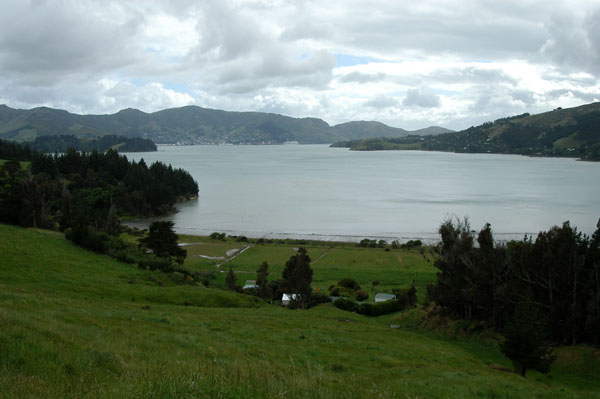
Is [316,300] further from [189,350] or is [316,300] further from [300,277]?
[189,350]

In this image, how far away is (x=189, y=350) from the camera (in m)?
10.2

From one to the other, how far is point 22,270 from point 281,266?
29.6 metres

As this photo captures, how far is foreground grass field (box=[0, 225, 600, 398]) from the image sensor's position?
5.32 meters

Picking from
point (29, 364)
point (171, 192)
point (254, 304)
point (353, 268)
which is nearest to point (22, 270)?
point (254, 304)

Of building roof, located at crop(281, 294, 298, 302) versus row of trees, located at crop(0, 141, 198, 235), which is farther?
row of trees, located at crop(0, 141, 198, 235)

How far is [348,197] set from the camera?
105 meters

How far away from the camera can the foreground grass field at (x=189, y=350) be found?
5316 mm

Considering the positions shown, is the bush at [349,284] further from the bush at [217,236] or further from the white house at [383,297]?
the bush at [217,236]

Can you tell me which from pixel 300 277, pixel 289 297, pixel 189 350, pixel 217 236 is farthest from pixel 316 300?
pixel 217 236

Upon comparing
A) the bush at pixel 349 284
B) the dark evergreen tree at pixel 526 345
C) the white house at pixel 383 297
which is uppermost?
the dark evergreen tree at pixel 526 345

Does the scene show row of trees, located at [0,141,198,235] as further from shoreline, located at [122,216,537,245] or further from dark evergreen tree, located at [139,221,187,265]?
shoreline, located at [122,216,537,245]

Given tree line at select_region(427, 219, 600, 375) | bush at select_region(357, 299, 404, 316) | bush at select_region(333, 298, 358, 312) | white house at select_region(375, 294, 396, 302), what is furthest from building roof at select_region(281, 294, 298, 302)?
tree line at select_region(427, 219, 600, 375)

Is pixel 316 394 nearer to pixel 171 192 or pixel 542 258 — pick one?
pixel 542 258

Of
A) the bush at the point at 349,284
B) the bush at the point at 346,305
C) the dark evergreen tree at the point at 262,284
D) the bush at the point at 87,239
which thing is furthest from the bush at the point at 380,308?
the bush at the point at 87,239
